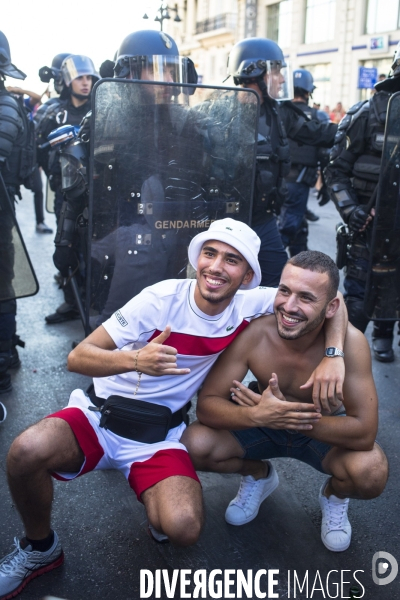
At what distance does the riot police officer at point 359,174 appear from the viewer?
13.2 ft

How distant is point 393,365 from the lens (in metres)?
4.55

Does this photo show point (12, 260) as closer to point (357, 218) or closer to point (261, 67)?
point (357, 218)

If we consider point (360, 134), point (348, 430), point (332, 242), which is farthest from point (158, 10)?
point (348, 430)

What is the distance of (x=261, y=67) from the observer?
15.1 ft

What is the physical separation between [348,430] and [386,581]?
581 millimetres

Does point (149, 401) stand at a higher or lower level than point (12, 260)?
lower

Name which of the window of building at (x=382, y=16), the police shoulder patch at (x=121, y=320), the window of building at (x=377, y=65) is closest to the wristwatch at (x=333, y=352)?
the police shoulder patch at (x=121, y=320)

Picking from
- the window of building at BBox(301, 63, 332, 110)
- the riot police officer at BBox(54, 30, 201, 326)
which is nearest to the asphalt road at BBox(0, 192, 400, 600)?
the riot police officer at BBox(54, 30, 201, 326)

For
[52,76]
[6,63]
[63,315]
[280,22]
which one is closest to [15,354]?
[63,315]

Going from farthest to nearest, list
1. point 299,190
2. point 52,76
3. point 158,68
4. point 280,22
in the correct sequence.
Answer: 1. point 280,22
2. point 299,190
3. point 52,76
4. point 158,68

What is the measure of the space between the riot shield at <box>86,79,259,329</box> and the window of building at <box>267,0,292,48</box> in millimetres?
26210

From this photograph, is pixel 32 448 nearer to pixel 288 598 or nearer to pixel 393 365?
pixel 288 598

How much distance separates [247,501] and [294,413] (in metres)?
0.64

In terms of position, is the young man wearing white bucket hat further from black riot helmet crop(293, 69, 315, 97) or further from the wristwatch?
black riot helmet crop(293, 69, 315, 97)
